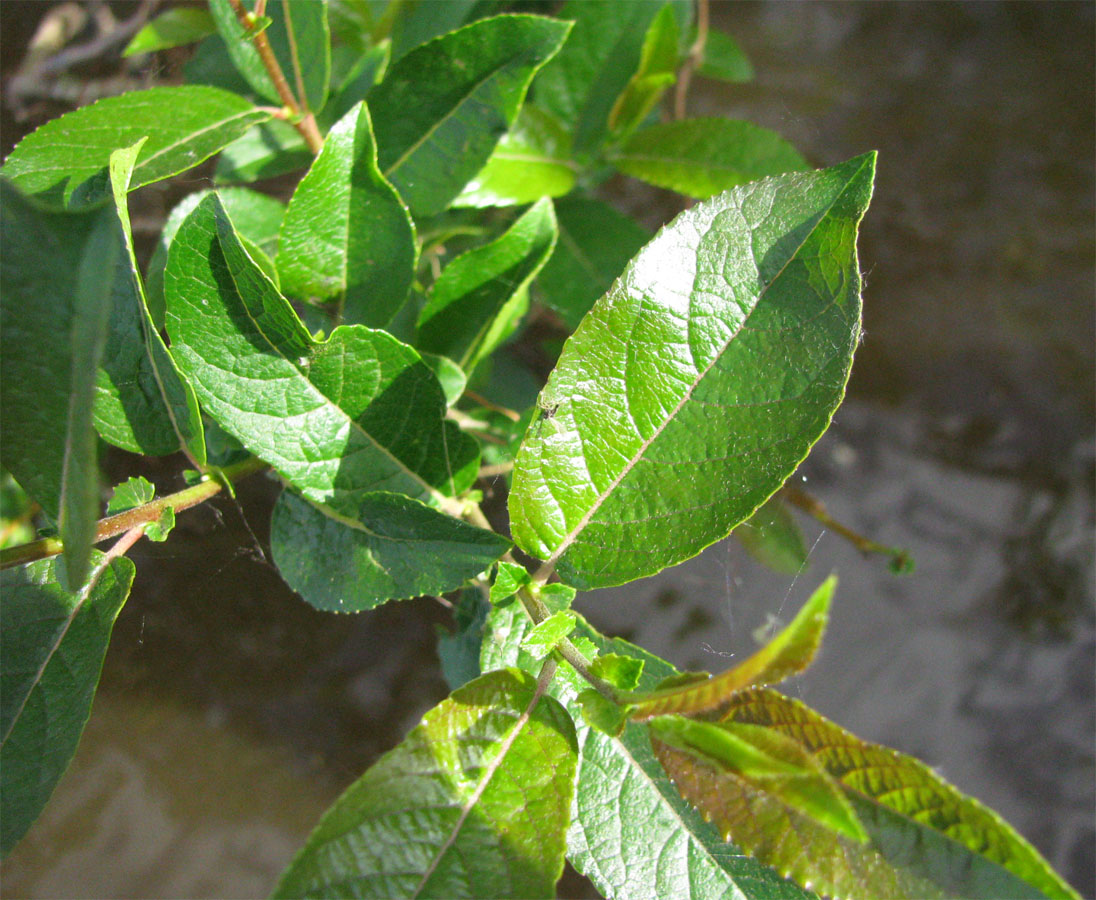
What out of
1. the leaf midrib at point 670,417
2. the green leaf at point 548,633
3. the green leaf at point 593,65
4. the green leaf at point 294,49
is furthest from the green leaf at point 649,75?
the green leaf at point 548,633

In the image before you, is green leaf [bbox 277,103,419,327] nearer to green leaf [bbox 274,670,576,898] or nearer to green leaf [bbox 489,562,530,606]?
green leaf [bbox 489,562,530,606]

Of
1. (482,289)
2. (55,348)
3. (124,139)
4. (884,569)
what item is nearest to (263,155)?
(124,139)

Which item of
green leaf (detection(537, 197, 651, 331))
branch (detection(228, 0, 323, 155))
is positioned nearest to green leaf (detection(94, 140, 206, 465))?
branch (detection(228, 0, 323, 155))

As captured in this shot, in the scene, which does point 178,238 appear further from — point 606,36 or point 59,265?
point 606,36

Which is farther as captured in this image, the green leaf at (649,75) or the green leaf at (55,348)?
the green leaf at (649,75)

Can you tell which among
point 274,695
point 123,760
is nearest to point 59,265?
point 274,695

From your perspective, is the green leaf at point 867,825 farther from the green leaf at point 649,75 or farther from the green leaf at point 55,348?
the green leaf at point 649,75
